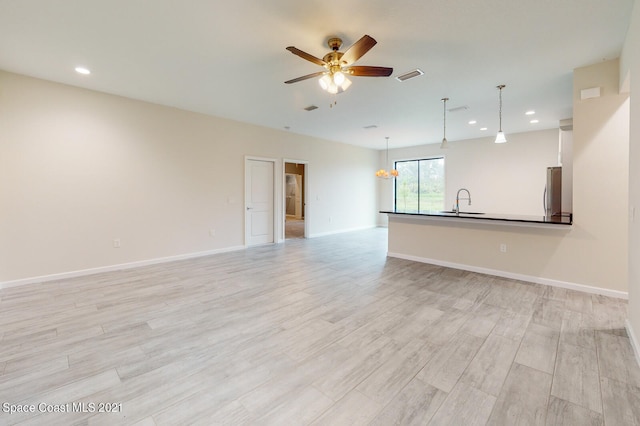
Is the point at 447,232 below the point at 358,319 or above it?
above

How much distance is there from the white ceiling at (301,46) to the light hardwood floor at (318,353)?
9.49 feet

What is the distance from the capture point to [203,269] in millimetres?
4621

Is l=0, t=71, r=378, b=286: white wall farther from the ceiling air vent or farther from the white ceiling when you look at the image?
the ceiling air vent

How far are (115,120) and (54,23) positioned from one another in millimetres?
2066

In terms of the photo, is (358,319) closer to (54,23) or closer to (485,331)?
(485,331)

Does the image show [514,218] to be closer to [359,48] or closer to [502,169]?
[359,48]

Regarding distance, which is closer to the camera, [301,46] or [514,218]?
[301,46]

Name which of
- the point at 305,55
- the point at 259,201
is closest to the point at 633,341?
the point at 305,55

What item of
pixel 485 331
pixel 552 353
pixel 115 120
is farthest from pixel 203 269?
pixel 552 353

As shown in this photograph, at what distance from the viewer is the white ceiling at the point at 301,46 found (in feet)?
7.90

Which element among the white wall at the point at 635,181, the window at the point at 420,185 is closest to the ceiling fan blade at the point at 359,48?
Answer: the white wall at the point at 635,181

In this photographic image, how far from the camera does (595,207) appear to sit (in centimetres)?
339

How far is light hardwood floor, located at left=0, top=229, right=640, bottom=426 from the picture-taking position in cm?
164

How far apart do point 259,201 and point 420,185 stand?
556cm
